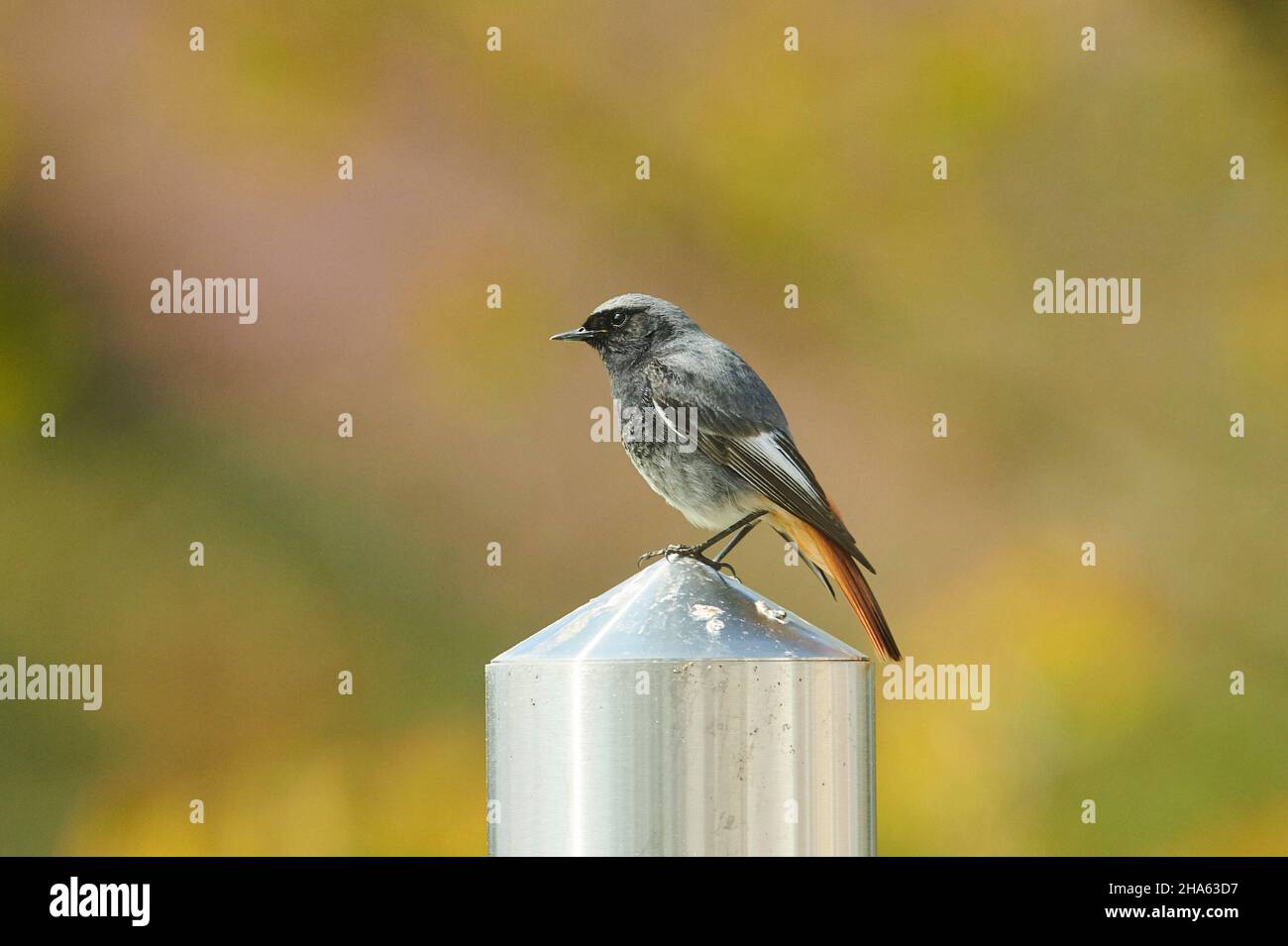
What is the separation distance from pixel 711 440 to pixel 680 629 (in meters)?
1.99

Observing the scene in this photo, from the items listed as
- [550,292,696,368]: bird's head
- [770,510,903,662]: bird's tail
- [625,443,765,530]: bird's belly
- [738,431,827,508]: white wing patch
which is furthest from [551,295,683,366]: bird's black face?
[770,510,903,662]: bird's tail

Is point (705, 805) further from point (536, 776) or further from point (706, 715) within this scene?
point (536, 776)

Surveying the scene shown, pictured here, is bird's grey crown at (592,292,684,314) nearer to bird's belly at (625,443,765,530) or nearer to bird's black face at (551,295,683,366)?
bird's black face at (551,295,683,366)

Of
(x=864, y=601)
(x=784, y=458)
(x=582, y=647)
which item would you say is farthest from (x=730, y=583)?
(x=784, y=458)

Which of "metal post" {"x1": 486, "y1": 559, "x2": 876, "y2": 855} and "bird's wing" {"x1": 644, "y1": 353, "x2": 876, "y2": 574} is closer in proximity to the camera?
"metal post" {"x1": 486, "y1": 559, "x2": 876, "y2": 855}

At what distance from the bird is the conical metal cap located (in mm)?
1348

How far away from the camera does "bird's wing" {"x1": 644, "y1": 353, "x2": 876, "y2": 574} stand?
3.63 metres

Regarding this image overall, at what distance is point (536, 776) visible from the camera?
183cm

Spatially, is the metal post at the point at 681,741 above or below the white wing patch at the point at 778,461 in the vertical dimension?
below

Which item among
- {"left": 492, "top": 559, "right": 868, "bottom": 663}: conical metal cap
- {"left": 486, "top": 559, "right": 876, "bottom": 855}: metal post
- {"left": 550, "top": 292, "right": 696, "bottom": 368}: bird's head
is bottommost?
{"left": 486, "top": 559, "right": 876, "bottom": 855}: metal post

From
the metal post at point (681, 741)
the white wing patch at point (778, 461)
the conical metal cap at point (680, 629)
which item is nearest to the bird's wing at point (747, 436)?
the white wing patch at point (778, 461)


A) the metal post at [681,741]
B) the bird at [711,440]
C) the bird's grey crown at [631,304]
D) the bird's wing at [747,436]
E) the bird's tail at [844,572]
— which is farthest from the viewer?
the bird's grey crown at [631,304]

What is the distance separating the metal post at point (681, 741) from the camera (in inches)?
70.0

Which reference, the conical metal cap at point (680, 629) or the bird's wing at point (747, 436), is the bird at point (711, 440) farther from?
the conical metal cap at point (680, 629)
